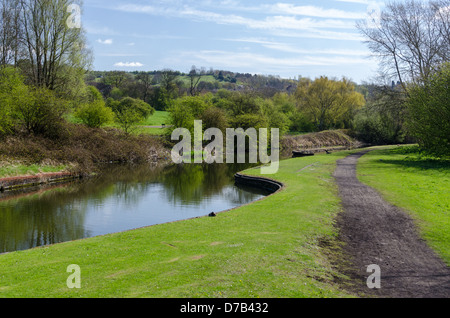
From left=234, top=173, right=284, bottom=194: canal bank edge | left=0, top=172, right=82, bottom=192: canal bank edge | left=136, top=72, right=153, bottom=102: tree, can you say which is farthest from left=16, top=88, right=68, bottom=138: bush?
left=136, top=72, right=153, bottom=102: tree

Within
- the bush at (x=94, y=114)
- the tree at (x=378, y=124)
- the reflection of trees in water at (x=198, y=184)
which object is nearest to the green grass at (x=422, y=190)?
the reflection of trees in water at (x=198, y=184)

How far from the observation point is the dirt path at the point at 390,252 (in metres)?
7.80

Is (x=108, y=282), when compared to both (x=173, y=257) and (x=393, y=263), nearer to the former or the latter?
(x=173, y=257)

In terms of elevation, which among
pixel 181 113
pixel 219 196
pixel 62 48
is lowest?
pixel 219 196

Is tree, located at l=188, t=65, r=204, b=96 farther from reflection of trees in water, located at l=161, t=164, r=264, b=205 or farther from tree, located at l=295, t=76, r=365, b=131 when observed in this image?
reflection of trees in water, located at l=161, t=164, r=264, b=205

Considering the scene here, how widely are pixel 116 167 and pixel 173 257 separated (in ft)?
105

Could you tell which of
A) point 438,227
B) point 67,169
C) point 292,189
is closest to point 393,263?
point 438,227

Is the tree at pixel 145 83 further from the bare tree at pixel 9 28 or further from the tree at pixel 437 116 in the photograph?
the tree at pixel 437 116

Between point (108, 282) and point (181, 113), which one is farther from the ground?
point (181, 113)

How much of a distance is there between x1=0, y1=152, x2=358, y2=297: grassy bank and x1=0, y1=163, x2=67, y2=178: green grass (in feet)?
61.9

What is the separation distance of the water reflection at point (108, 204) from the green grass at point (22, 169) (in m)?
2.72
